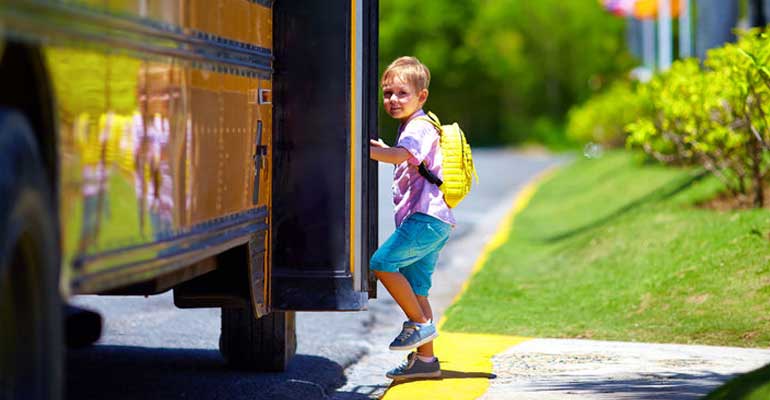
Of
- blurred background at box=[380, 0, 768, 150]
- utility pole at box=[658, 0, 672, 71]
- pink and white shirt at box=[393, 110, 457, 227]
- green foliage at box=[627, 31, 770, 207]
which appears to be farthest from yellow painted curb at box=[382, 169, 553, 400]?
blurred background at box=[380, 0, 768, 150]

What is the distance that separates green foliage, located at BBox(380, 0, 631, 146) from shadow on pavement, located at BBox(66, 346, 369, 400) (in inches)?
2354

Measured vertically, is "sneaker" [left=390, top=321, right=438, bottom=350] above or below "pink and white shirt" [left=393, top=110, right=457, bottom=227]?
→ below

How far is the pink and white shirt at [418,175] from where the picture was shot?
24.3 feet

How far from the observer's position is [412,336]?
764 centimetres

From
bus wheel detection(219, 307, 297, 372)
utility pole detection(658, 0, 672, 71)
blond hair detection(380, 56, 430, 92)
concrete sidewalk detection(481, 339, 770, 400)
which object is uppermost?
utility pole detection(658, 0, 672, 71)

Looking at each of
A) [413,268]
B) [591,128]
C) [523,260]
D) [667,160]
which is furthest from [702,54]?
[591,128]

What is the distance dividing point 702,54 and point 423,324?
12.1 meters

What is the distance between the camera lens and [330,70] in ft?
23.5

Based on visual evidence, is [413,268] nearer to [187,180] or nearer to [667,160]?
[187,180]

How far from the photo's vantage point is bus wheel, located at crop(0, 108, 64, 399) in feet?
12.5

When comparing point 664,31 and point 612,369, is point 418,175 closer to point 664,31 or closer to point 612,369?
point 612,369

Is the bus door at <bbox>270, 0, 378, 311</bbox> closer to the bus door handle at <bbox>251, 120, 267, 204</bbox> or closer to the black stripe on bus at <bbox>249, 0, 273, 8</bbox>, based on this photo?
the black stripe on bus at <bbox>249, 0, 273, 8</bbox>

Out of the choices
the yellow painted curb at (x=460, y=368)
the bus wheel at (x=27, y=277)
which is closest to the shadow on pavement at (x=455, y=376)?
the yellow painted curb at (x=460, y=368)

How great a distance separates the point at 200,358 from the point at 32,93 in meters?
4.88
